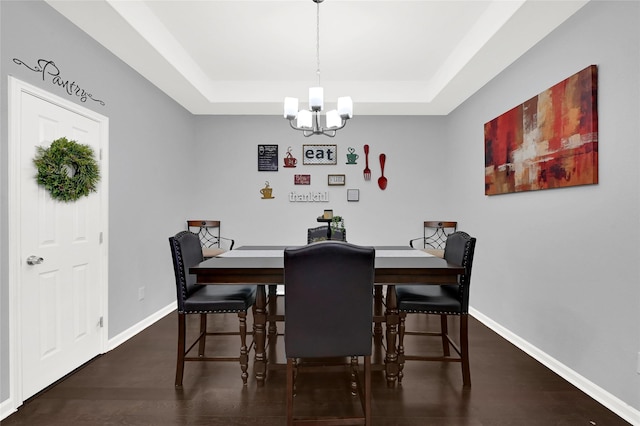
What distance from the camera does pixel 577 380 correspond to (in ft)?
7.13

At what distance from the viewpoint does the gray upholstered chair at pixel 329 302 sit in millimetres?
1593

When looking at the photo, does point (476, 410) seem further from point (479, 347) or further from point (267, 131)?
point (267, 131)

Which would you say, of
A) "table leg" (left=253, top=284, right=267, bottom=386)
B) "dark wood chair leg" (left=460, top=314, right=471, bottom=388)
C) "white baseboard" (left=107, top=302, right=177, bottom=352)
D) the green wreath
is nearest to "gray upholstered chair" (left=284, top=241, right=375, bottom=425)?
"table leg" (left=253, top=284, right=267, bottom=386)

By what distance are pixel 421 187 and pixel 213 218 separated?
3162 millimetres

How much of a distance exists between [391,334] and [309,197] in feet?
9.25

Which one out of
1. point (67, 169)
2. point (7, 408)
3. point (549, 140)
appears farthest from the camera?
point (549, 140)

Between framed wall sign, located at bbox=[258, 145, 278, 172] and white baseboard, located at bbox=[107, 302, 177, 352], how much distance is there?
2.24 m

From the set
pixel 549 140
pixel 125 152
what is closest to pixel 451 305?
pixel 549 140

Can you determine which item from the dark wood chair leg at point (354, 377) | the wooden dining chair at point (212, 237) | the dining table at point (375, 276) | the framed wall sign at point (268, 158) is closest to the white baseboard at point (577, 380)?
the dining table at point (375, 276)

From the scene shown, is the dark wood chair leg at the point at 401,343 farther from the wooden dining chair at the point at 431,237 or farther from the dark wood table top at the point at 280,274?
the wooden dining chair at the point at 431,237

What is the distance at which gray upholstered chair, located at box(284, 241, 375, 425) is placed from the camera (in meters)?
1.59

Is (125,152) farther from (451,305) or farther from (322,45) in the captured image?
(451,305)

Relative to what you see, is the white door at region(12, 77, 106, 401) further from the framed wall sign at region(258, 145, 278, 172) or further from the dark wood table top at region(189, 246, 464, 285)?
the framed wall sign at region(258, 145, 278, 172)

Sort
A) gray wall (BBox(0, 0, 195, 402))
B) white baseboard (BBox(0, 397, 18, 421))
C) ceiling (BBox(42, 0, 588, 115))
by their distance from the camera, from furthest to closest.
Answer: ceiling (BBox(42, 0, 588, 115)) < gray wall (BBox(0, 0, 195, 402)) < white baseboard (BBox(0, 397, 18, 421))
